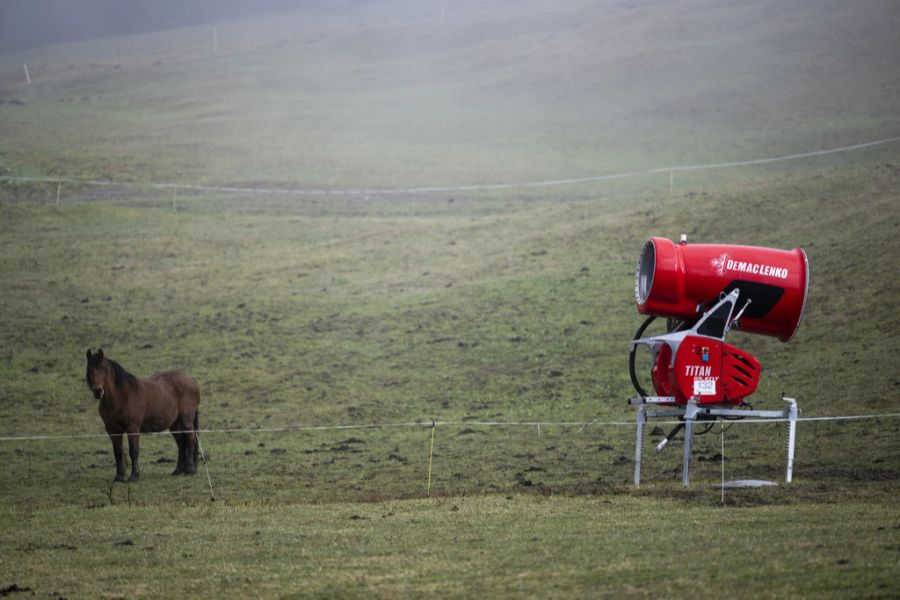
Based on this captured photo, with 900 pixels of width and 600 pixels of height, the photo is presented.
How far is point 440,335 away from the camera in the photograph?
29.5 m

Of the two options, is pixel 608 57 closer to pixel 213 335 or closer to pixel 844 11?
pixel 844 11

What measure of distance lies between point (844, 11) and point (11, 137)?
221ft

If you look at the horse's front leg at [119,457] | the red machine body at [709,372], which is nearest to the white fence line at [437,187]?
the horse's front leg at [119,457]

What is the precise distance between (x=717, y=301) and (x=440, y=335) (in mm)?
15575

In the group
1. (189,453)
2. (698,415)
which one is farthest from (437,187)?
(698,415)

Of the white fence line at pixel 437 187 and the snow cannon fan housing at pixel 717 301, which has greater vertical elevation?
the white fence line at pixel 437 187

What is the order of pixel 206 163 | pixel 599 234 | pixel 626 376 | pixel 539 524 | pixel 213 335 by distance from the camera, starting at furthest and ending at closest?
pixel 206 163 → pixel 599 234 → pixel 213 335 → pixel 626 376 → pixel 539 524

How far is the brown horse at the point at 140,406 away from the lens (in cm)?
1745

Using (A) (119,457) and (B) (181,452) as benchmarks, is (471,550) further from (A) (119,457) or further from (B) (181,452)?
(B) (181,452)

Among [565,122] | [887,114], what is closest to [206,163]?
[565,122]

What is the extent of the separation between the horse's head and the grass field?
5.02ft

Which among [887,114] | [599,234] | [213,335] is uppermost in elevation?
[887,114]

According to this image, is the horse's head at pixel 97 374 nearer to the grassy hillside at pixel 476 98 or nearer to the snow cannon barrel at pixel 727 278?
the snow cannon barrel at pixel 727 278

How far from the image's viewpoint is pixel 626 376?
2502cm
